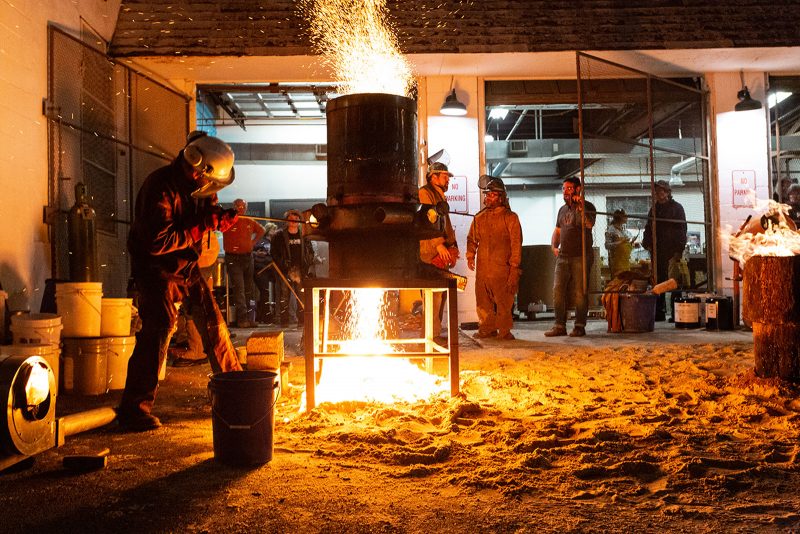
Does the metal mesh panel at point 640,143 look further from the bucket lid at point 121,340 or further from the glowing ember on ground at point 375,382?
the bucket lid at point 121,340

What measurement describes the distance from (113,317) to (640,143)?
801 centimetres

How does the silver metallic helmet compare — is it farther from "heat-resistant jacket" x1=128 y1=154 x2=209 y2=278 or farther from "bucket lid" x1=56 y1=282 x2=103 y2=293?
"bucket lid" x1=56 y1=282 x2=103 y2=293

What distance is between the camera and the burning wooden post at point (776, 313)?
5.17m

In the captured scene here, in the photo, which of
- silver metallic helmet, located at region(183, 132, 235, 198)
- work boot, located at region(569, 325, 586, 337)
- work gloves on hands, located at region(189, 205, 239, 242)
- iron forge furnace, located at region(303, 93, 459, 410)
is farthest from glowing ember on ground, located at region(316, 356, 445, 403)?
work boot, located at region(569, 325, 586, 337)

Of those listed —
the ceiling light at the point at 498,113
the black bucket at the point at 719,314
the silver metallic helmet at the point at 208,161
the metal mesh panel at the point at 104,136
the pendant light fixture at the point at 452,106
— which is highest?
the ceiling light at the point at 498,113

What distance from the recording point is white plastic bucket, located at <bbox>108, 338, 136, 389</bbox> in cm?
579

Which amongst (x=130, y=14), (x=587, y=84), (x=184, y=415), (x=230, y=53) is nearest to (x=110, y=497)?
(x=184, y=415)

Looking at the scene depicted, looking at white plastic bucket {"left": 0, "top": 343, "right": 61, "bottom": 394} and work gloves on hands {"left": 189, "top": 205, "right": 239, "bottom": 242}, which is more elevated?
work gloves on hands {"left": 189, "top": 205, "right": 239, "bottom": 242}

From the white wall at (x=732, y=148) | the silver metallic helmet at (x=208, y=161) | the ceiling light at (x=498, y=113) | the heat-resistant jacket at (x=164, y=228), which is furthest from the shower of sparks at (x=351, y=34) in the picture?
the ceiling light at (x=498, y=113)

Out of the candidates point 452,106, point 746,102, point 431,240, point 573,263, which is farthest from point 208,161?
point 746,102

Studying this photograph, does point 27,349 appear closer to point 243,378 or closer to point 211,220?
point 211,220

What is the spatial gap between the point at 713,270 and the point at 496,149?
25.3ft

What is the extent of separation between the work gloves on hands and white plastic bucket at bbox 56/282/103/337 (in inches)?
60.8

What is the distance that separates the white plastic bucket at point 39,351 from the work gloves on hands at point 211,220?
1.27 meters
